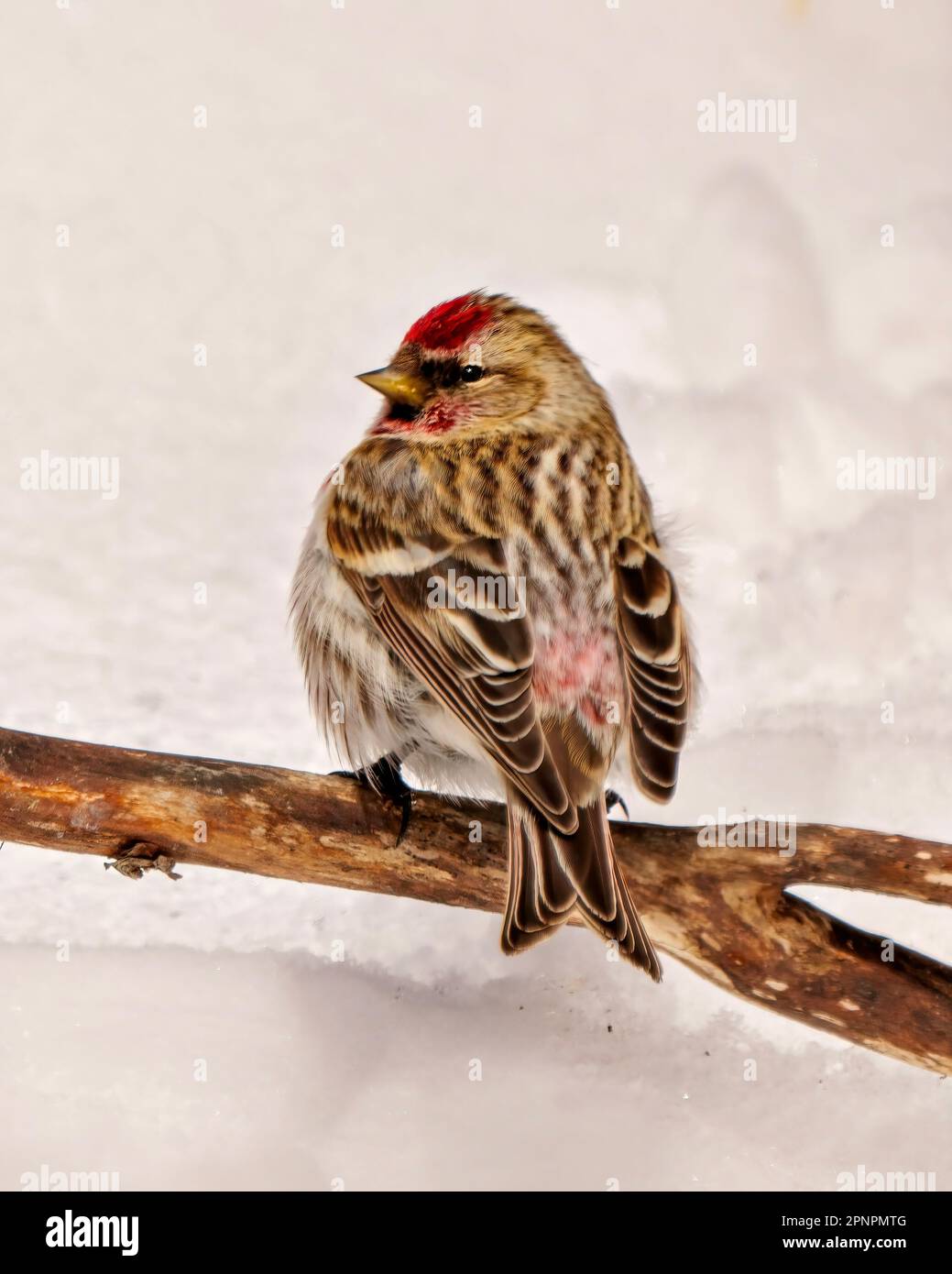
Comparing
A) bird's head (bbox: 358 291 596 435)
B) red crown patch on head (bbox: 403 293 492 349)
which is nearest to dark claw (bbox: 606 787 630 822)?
bird's head (bbox: 358 291 596 435)

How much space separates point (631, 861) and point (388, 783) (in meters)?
0.31

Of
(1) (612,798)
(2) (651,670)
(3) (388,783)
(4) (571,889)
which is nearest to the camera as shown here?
(4) (571,889)

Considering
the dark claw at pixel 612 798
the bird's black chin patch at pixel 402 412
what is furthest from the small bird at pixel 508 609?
the dark claw at pixel 612 798

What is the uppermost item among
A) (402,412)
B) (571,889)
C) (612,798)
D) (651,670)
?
(402,412)

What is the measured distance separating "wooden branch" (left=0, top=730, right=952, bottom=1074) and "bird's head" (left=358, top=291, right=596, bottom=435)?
485 millimetres

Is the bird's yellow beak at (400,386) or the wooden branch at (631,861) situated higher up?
the bird's yellow beak at (400,386)

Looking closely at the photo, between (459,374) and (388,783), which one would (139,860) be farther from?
(459,374)

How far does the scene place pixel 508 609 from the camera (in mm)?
1492

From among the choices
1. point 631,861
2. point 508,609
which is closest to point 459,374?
point 508,609

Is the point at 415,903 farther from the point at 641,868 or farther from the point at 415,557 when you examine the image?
the point at 415,557

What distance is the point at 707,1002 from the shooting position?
211cm

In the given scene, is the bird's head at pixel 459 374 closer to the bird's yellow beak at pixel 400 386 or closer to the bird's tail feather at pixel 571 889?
the bird's yellow beak at pixel 400 386

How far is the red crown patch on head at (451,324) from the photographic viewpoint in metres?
1.69

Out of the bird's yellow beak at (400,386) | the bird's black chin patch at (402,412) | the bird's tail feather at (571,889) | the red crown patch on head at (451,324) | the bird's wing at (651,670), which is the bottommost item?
the bird's tail feather at (571,889)
